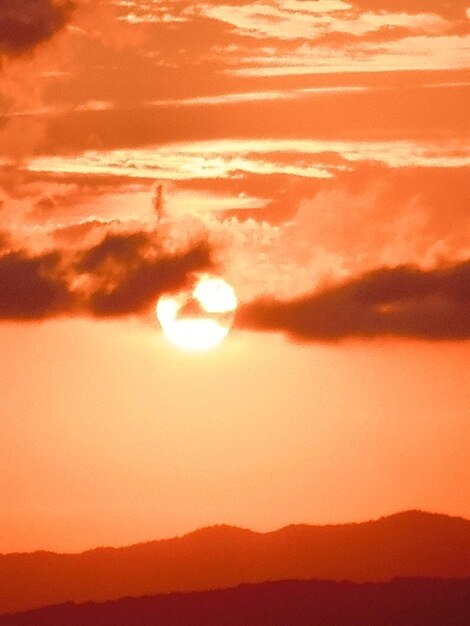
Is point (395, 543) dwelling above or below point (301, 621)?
above

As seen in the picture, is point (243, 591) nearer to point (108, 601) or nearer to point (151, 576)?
point (108, 601)

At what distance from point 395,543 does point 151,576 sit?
28537 millimetres

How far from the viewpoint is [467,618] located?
138000mm

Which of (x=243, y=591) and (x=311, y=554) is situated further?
(x=311, y=554)

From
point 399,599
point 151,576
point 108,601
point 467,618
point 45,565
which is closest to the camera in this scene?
point 467,618

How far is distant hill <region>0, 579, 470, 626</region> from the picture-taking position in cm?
14100

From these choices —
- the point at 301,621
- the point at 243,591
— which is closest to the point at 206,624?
the point at 301,621

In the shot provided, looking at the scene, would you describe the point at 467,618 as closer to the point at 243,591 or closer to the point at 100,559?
the point at 243,591

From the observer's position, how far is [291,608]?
478 ft

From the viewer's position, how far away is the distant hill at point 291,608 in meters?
141

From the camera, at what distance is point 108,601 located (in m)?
162

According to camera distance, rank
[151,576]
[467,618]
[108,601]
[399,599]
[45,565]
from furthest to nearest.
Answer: [45,565] < [151,576] < [108,601] < [399,599] < [467,618]

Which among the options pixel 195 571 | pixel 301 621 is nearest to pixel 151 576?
pixel 195 571

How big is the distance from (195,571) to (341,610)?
138 ft
